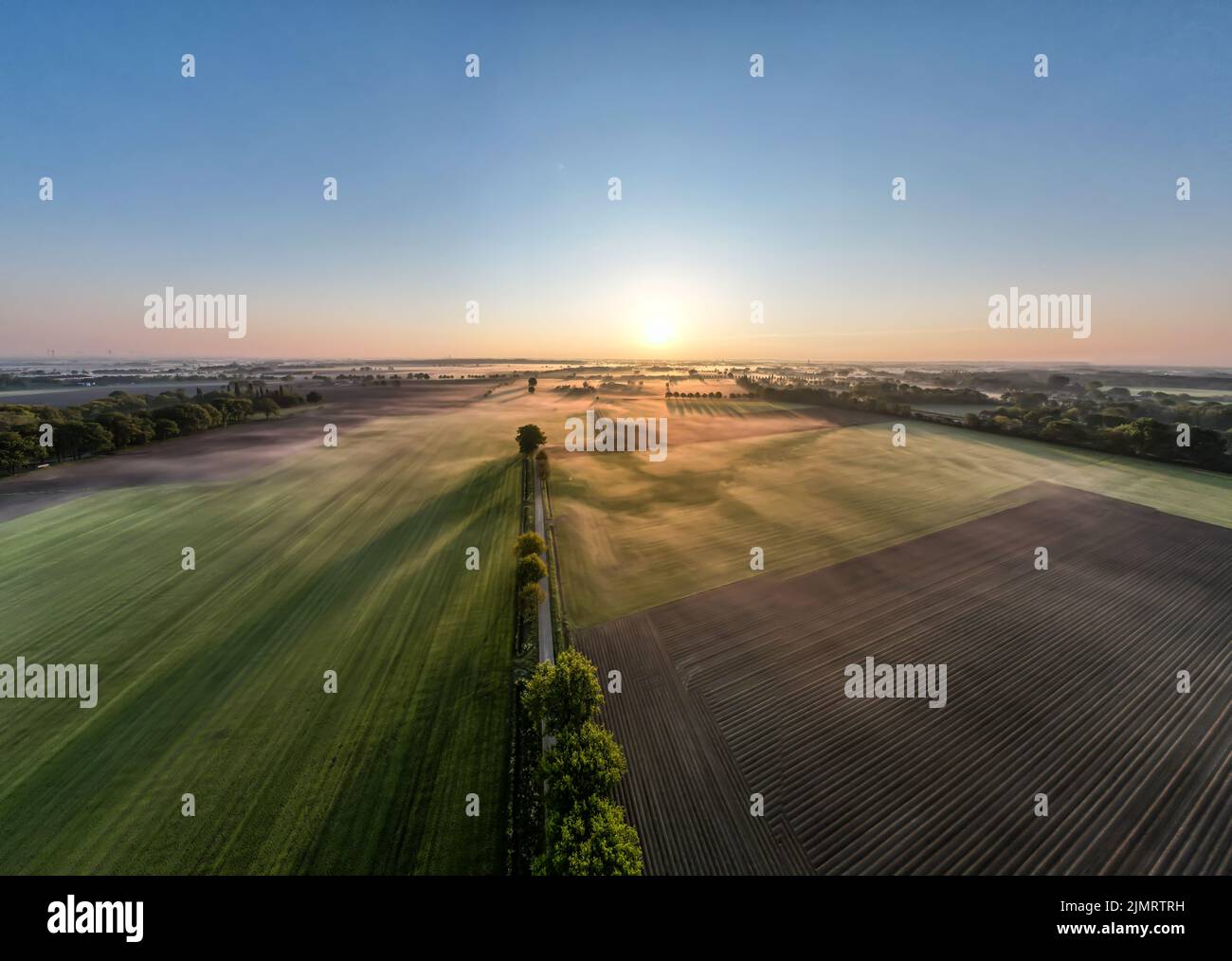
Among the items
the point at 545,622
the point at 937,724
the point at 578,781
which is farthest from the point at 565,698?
the point at 937,724

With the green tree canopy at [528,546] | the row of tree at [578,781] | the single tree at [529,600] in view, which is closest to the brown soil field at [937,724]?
the row of tree at [578,781]

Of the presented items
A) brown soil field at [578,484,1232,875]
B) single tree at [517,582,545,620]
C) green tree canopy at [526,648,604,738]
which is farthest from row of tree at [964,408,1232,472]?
green tree canopy at [526,648,604,738]

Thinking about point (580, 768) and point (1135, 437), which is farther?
point (1135, 437)

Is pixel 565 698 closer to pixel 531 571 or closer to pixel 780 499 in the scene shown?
pixel 531 571

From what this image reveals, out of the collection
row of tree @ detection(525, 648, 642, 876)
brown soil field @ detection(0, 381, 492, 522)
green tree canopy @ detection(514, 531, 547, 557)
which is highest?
brown soil field @ detection(0, 381, 492, 522)

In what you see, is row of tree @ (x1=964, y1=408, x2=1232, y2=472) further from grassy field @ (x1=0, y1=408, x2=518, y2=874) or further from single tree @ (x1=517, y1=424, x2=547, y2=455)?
grassy field @ (x1=0, y1=408, x2=518, y2=874)
